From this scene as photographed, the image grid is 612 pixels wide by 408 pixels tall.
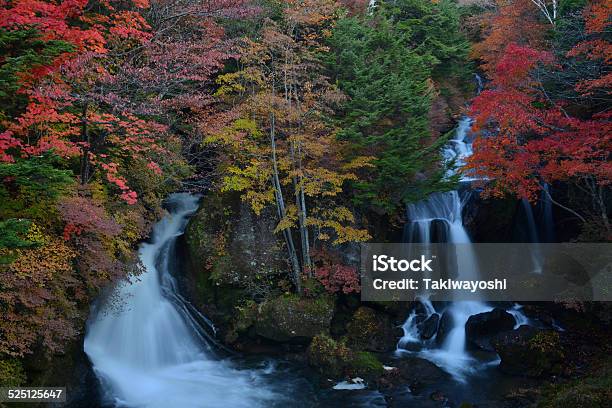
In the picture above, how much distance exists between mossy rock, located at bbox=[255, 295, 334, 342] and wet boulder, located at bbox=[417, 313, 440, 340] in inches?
122

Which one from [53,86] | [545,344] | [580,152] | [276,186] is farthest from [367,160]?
[53,86]

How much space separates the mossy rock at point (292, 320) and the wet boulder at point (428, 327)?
3101 millimetres

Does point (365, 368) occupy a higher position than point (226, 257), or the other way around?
point (226, 257)

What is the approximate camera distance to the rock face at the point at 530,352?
11445 millimetres

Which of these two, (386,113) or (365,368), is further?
(386,113)

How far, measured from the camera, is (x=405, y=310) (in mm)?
14328

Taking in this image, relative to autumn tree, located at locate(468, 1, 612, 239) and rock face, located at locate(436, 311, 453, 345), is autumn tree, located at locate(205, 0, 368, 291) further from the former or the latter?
autumn tree, located at locate(468, 1, 612, 239)

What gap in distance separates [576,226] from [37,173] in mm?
16830

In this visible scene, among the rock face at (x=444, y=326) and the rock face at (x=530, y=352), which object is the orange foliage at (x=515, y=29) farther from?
the rock face at (x=530, y=352)

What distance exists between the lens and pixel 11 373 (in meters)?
8.35

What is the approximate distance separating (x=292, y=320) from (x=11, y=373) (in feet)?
22.9

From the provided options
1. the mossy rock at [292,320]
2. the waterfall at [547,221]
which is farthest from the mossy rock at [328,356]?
the waterfall at [547,221]

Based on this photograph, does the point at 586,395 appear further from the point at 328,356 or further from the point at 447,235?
the point at 447,235

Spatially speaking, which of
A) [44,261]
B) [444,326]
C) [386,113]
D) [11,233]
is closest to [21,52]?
[11,233]
